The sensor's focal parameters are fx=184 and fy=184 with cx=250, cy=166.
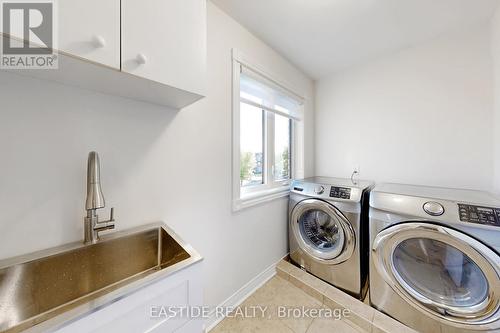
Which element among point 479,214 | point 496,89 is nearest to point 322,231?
point 479,214

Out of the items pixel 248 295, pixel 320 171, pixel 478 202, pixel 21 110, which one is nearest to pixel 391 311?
pixel 478 202

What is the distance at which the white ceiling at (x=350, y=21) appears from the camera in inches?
52.5

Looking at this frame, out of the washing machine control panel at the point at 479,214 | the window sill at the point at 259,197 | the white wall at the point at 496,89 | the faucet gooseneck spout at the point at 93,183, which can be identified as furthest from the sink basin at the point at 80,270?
the white wall at the point at 496,89

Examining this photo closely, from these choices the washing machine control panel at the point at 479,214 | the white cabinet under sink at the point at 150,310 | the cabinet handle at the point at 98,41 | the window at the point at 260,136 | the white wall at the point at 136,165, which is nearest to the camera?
the white cabinet under sink at the point at 150,310

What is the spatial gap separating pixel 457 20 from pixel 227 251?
266 centimetres

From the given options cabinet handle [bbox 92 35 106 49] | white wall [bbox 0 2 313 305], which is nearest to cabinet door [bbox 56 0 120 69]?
cabinet handle [bbox 92 35 106 49]

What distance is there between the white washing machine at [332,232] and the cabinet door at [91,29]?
1.72 metres

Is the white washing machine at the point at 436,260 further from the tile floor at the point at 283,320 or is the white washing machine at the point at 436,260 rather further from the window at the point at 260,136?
the window at the point at 260,136

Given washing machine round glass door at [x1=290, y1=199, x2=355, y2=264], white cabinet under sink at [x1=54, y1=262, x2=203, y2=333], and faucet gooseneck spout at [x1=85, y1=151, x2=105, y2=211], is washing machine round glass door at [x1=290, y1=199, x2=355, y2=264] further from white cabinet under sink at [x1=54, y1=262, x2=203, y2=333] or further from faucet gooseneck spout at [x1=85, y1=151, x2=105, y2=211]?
faucet gooseneck spout at [x1=85, y1=151, x2=105, y2=211]

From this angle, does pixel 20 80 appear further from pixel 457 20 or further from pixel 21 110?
pixel 457 20

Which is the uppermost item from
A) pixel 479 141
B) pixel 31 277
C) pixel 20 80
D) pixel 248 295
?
pixel 20 80

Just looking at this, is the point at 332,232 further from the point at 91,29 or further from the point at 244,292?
the point at 91,29

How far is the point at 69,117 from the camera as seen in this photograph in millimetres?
864

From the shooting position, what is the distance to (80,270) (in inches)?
33.1
